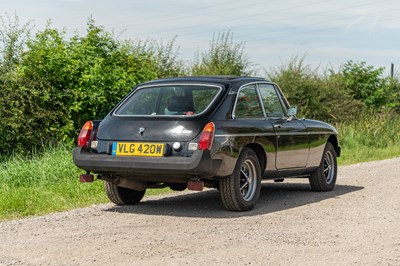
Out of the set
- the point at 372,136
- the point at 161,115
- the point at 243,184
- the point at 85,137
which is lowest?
the point at 372,136

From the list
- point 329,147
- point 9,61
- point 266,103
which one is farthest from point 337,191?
point 9,61

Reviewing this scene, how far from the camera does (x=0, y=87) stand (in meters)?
14.4

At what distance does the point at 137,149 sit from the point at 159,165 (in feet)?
1.31

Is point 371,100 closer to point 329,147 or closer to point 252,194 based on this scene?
point 329,147

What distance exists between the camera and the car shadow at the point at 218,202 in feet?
31.0

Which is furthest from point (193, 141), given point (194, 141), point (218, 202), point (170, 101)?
point (218, 202)

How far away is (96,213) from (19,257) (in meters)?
2.65

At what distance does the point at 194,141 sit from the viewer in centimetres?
877

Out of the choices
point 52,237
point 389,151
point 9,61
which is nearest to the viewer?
point 52,237

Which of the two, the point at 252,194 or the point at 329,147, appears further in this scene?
the point at 329,147

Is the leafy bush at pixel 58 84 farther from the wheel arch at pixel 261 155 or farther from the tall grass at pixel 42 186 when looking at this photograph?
the wheel arch at pixel 261 155

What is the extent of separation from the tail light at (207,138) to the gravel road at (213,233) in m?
0.84

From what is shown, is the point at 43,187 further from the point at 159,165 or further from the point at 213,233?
the point at 213,233

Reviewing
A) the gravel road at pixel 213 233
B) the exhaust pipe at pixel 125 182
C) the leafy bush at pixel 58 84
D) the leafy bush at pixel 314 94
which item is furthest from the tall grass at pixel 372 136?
the exhaust pipe at pixel 125 182
